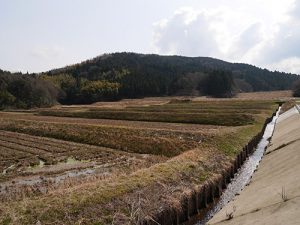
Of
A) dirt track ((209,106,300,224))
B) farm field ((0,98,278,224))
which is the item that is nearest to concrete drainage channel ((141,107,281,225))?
farm field ((0,98,278,224))

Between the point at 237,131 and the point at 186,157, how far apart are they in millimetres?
17069

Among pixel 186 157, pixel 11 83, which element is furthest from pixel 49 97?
pixel 186 157

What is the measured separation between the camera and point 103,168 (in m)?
30.2

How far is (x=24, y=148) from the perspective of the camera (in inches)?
1571

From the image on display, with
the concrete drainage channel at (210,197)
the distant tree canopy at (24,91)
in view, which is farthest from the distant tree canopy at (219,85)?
the concrete drainage channel at (210,197)

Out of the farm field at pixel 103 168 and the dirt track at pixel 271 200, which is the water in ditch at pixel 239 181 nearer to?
the dirt track at pixel 271 200

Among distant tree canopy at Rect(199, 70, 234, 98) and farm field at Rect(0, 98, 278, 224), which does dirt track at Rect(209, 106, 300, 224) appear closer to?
farm field at Rect(0, 98, 278, 224)

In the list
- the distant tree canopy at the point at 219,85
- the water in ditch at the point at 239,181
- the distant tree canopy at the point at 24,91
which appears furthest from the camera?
the distant tree canopy at the point at 219,85

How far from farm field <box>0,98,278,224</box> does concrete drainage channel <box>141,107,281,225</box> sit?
0.51 metres

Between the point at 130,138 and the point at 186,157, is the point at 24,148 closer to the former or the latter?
the point at 130,138

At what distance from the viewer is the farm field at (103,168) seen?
18.4 meters

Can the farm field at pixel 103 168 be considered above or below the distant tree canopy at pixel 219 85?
below

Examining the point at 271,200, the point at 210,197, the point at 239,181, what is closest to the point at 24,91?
the point at 239,181

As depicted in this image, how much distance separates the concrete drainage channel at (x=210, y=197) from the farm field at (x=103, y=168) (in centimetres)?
51
